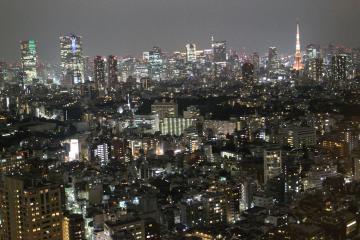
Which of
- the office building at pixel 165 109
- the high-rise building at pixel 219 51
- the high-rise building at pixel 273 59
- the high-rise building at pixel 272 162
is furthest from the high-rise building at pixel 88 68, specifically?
the high-rise building at pixel 272 162

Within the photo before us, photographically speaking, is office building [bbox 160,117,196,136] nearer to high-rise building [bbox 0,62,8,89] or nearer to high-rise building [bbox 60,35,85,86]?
high-rise building [bbox 0,62,8,89]

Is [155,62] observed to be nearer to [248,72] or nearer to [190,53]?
[190,53]

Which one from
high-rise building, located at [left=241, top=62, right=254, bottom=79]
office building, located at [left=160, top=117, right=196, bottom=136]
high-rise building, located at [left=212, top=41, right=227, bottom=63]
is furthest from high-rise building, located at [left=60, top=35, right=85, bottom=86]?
office building, located at [left=160, top=117, right=196, bottom=136]

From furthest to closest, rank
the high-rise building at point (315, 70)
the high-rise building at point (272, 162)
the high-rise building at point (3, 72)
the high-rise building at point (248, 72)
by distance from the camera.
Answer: the high-rise building at point (315, 70) → the high-rise building at point (248, 72) → the high-rise building at point (3, 72) → the high-rise building at point (272, 162)

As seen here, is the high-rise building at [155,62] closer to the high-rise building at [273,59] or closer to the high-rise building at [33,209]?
the high-rise building at [273,59]

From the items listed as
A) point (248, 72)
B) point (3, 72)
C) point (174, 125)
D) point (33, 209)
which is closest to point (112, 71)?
point (3, 72)

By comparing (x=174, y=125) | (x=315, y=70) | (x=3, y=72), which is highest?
(x=3, y=72)

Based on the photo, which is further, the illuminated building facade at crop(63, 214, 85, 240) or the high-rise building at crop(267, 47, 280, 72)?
the high-rise building at crop(267, 47, 280, 72)
